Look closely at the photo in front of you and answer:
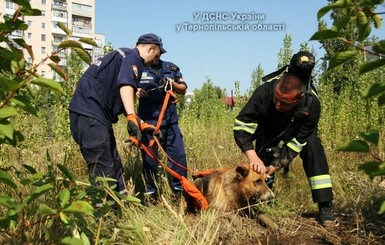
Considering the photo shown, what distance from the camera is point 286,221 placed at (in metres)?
3.74

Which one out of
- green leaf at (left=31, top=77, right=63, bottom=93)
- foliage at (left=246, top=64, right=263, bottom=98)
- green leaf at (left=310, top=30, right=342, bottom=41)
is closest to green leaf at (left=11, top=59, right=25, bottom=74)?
green leaf at (left=31, top=77, right=63, bottom=93)

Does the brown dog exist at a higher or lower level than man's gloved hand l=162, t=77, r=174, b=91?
lower

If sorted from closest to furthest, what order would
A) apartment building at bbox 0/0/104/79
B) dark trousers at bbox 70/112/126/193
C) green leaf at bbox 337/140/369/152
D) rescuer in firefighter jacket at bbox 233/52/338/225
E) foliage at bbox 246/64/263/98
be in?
green leaf at bbox 337/140/369/152 → dark trousers at bbox 70/112/126/193 → rescuer in firefighter jacket at bbox 233/52/338/225 → foliage at bbox 246/64/263/98 → apartment building at bbox 0/0/104/79

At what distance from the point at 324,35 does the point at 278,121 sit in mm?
2922

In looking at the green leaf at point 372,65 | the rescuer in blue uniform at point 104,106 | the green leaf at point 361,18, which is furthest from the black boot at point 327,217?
the green leaf at point 361,18

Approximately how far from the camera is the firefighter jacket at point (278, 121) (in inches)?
161

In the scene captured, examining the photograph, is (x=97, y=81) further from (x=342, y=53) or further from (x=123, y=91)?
(x=342, y=53)

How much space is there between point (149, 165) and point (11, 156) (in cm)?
173

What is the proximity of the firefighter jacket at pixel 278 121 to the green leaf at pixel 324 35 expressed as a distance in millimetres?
2614

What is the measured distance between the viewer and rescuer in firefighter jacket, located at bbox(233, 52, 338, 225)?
391cm

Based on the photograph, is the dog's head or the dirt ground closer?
the dirt ground

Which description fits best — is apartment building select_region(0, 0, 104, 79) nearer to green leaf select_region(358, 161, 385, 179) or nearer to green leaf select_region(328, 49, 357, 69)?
green leaf select_region(328, 49, 357, 69)

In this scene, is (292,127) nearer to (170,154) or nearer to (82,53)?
(170,154)

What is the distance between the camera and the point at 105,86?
3902 mm
